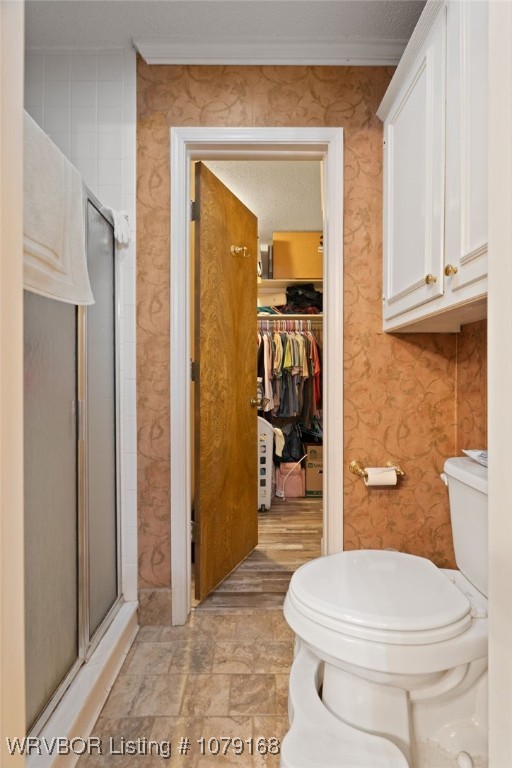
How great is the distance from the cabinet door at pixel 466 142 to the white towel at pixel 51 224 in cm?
102

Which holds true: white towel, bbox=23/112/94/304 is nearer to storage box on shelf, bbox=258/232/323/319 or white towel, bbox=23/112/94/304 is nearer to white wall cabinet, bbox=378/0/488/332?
white wall cabinet, bbox=378/0/488/332

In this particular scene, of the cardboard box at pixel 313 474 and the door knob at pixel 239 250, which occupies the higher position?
the door knob at pixel 239 250

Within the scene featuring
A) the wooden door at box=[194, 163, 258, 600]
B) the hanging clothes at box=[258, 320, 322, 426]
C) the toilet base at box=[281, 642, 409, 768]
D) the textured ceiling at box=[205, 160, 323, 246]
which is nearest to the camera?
the toilet base at box=[281, 642, 409, 768]

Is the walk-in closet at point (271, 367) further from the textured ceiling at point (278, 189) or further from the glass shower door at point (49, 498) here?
the glass shower door at point (49, 498)

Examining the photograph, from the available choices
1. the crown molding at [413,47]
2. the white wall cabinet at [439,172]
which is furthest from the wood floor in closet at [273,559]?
the crown molding at [413,47]

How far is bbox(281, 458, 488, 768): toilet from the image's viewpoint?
924 mm

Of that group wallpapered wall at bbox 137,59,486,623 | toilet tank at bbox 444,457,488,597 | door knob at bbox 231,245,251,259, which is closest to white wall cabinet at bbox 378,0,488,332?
wallpapered wall at bbox 137,59,486,623

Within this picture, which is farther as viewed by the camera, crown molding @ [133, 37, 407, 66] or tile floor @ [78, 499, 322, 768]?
crown molding @ [133, 37, 407, 66]

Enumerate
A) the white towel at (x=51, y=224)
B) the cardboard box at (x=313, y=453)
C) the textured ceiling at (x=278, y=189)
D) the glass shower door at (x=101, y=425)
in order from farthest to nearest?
the cardboard box at (x=313, y=453), the textured ceiling at (x=278, y=189), the glass shower door at (x=101, y=425), the white towel at (x=51, y=224)

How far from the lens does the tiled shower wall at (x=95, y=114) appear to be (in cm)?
175

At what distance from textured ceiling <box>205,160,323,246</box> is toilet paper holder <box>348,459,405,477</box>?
1.97 m

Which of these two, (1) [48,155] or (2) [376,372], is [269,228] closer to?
(2) [376,372]

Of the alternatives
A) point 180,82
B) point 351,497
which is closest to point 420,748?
point 351,497
